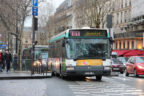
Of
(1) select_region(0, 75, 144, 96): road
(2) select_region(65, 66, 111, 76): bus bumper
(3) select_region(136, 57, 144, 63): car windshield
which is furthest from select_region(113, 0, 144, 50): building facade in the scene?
(1) select_region(0, 75, 144, 96): road

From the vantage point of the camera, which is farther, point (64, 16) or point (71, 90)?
point (64, 16)

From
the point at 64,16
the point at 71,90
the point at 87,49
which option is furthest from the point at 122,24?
the point at 71,90

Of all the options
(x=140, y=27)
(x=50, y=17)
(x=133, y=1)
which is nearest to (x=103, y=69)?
(x=140, y=27)

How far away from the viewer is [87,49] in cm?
2072

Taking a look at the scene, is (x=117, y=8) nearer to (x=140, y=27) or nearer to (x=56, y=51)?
(x=140, y=27)

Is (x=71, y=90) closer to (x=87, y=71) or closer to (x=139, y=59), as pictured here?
(x=87, y=71)

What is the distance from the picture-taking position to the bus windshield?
20.7 meters

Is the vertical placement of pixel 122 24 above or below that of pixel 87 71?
above

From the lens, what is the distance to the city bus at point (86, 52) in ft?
67.9

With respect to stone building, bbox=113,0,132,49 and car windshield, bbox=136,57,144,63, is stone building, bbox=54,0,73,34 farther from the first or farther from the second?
car windshield, bbox=136,57,144,63

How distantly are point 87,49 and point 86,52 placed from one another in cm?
18

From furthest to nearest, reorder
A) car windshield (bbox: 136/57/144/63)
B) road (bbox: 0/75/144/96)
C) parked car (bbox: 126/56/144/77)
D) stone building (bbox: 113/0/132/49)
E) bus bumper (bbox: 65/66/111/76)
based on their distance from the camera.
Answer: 1. stone building (bbox: 113/0/132/49)
2. car windshield (bbox: 136/57/144/63)
3. parked car (bbox: 126/56/144/77)
4. bus bumper (bbox: 65/66/111/76)
5. road (bbox: 0/75/144/96)

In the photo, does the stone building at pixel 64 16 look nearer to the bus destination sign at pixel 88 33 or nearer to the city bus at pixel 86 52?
the bus destination sign at pixel 88 33

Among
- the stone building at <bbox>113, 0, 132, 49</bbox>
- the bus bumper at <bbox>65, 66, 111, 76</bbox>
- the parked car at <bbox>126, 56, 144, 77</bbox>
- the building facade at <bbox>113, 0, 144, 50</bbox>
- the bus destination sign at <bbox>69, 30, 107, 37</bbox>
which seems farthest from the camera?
the stone building at <bbox>113, 0, 132, 49</bbox>
